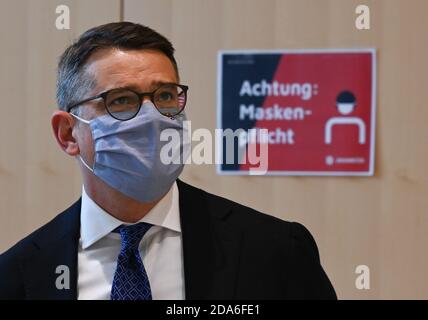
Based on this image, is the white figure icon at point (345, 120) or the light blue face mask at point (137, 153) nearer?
the light blue face mask at point (137, 153)

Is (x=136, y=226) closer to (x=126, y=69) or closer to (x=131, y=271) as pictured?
(x=131, y=271)

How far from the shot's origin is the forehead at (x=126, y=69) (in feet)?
3.20

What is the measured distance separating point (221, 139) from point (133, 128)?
18.6 inches

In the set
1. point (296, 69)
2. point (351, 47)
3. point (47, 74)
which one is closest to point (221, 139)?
point (296, 69)

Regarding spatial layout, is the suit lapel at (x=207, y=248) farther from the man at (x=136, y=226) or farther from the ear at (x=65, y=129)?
the ear at (x=65, y=129)

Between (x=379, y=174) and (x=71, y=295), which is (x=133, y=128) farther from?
(x=379, y=174)

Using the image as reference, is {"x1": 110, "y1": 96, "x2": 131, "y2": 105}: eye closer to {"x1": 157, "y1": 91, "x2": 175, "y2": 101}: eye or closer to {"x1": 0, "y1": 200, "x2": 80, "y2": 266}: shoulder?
{"x1": 157, "y1": 91, "x2": 175, "y2": 101}: eye

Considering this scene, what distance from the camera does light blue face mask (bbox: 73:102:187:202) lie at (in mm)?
1017

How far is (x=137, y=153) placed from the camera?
1.03m

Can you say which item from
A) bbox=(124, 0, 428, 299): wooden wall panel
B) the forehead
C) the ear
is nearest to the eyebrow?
the forehead

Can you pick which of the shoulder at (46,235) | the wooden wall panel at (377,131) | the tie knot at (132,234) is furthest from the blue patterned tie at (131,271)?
the wooden wall panel at (377,131)

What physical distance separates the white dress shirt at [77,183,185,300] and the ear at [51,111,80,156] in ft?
0.37

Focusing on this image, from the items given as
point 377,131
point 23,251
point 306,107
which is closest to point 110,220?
point 23,251

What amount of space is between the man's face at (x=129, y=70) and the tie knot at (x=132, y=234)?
20 centimetres
